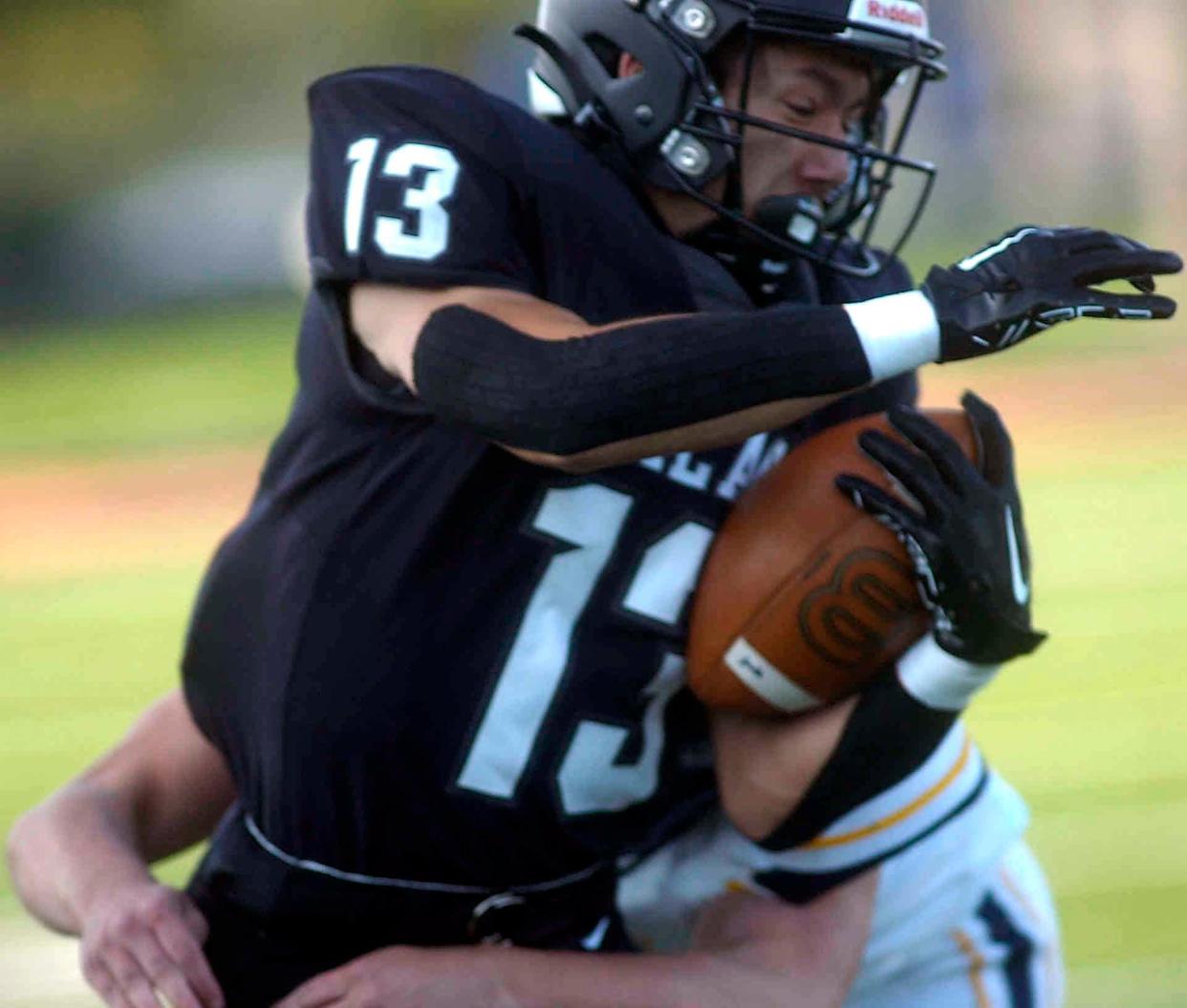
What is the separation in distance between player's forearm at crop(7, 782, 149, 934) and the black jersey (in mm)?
202

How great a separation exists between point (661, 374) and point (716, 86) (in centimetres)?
54

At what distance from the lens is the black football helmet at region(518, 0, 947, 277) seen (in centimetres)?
234

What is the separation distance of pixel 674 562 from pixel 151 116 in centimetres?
1730

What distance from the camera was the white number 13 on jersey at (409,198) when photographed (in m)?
2.18

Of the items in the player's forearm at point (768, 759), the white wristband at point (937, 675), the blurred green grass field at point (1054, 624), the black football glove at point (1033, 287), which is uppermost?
the black football glove at point (1033, 287)

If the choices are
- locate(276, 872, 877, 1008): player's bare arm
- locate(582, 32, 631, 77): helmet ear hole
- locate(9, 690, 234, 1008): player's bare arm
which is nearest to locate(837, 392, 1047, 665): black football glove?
locate(276, 872, 877, 1008): player's bare arm

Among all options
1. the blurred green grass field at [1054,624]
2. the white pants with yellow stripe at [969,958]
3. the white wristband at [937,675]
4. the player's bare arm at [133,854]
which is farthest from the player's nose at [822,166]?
the blurred green grass field at [1054,624]

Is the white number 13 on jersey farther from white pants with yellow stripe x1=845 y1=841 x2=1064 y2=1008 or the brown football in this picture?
white pants with yellow stripe x1=845 y1=841 x2=1064 y2=1008

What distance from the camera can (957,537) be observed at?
7.03ft

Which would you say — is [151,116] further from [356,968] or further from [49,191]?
[356,968]

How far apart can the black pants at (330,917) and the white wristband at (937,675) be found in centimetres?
47

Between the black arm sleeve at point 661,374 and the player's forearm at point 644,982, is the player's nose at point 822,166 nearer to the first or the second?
the black arm sleeve at point 661,374

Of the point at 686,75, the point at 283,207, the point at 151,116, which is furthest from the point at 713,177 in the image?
the point at 151,116

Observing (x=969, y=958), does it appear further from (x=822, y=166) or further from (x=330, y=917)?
(x=822, y=166)
